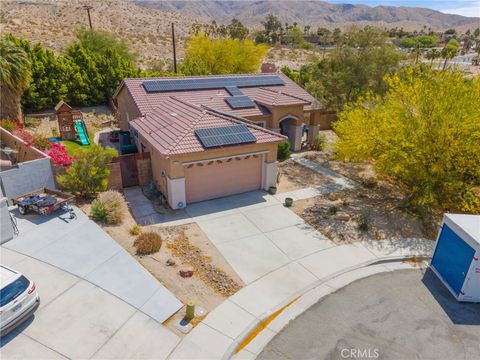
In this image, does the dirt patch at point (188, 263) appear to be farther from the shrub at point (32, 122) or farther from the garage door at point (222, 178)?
the shrub at point (32, 122)

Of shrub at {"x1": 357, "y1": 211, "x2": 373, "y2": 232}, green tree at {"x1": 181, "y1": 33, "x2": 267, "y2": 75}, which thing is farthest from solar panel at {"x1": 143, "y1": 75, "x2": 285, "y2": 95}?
shrub at {"x1": 357, "y1": 211, "x2": 373, "y2": 232}

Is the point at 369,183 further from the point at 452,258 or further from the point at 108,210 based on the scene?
the point at 108,210

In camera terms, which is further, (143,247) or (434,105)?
(434,105)

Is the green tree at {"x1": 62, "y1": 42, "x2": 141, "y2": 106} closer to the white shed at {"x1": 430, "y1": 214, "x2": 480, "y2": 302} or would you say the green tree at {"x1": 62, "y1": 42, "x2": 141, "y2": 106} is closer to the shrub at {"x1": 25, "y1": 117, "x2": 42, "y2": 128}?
the shrub at {"x1": 25, "y1": 117, "x2": 42, "y2": 128}

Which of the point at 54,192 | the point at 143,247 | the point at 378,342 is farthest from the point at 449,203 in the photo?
the point at 54,192

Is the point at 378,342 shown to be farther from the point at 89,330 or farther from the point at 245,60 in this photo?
the point at 245,60

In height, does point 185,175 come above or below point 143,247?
above

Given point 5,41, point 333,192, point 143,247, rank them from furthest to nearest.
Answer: point 5,41 → point 333,192 → point 143,247

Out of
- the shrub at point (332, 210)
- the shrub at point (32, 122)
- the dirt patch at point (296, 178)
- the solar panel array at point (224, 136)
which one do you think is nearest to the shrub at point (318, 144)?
the dirt patch at point (296, 178)
